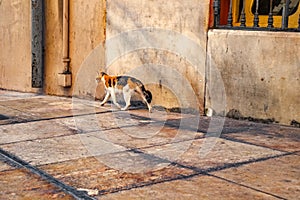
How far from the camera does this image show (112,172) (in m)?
3.51

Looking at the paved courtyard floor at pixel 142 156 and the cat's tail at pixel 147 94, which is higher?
the cat's tail at pixel 147 94

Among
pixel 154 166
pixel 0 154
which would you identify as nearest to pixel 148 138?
pixel 154 166

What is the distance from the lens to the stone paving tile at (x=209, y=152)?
3.83m

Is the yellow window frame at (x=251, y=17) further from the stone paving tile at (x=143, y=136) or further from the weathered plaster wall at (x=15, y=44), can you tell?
the weathered plaster wall at (x=15, y=44)

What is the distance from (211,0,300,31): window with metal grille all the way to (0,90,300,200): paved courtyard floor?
1134 millimetres

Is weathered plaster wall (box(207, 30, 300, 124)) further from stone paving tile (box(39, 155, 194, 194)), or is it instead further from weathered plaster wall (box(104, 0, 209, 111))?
stone paving tile (box(39, 155, 194, 194))

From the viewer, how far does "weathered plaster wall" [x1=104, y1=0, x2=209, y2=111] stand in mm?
5824

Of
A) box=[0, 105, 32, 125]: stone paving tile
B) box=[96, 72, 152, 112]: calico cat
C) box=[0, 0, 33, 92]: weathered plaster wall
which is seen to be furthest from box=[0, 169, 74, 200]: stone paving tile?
box=[0, 0, 33, 92]: weathered plaster wall

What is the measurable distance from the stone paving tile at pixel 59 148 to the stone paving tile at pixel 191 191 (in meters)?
0.95

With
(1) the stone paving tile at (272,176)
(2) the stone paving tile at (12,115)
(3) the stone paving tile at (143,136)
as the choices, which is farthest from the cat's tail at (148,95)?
(1) the stone paving tile at (272,176)

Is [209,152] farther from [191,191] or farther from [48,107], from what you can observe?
[48,107]

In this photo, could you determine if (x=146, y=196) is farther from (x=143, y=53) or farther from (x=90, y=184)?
(x=143, y=53)

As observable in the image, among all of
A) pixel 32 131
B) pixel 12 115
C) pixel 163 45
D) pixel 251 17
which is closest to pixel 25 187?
pixel 32 131

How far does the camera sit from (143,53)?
632 centimetres
